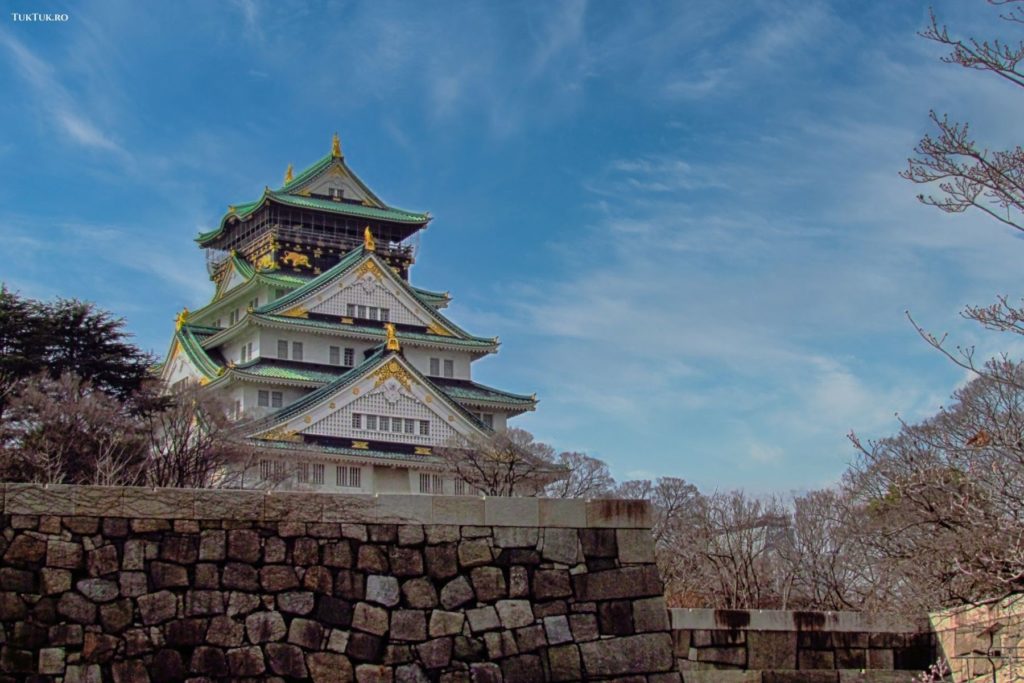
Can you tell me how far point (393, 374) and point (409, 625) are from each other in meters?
33.7

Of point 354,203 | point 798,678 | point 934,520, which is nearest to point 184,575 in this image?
→ point 798,678

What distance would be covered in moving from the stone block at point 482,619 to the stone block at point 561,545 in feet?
2.03

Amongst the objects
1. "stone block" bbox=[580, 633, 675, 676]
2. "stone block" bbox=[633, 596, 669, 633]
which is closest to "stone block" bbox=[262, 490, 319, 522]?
"stone block" bbox=[580, 633, 675, 676]

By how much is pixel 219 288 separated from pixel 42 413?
26291 millimetres

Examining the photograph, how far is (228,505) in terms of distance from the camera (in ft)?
33.5

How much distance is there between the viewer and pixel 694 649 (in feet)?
43.5

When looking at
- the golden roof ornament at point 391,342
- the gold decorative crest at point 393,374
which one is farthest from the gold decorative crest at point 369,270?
the gold decorative crest at point 393,374

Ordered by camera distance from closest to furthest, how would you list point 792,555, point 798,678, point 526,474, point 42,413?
1. point 798,678
2. point 42,413
3. point 792,555
4. point 526,474

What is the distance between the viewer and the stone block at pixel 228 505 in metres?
10.2

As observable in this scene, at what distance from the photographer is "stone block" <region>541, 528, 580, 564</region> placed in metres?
10.8

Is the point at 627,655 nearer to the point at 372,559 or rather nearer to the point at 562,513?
the point at 562,513

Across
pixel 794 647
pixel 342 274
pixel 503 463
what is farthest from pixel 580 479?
pixel 794 647

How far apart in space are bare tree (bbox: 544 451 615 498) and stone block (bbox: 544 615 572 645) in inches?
1108

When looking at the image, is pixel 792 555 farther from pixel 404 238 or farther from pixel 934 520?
pixel 404 238
